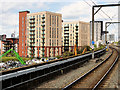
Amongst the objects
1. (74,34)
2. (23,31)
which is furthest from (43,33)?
(74,34)

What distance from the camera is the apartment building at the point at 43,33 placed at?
80312mm

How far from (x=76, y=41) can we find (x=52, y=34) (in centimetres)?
2339

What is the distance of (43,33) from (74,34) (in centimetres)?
2613

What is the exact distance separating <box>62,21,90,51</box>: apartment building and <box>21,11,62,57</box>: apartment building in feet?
52.1

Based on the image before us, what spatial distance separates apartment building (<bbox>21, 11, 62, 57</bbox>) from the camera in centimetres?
8031

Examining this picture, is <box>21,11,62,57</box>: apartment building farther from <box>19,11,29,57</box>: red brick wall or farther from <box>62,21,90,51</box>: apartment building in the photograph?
<box>62,21,90,51</box>: apartment building

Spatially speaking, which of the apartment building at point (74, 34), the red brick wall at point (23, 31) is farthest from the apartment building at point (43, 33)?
the apartment building at point (74, 34)

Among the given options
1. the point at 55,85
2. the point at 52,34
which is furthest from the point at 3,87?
the point at 52,34

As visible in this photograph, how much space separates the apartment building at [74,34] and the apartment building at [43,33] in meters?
15.9

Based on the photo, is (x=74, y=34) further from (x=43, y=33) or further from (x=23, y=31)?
(x=23, y=31)

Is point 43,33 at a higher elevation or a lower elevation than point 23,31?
lower

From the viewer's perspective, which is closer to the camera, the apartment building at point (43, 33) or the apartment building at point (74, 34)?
the apartment building at point (43, 33)

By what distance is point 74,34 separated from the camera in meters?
98.4

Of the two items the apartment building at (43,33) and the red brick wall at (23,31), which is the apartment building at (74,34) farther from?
the red brick wall at (23,31)
